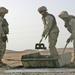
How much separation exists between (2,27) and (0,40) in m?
0.49

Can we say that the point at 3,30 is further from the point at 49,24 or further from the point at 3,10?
the point at 49,24

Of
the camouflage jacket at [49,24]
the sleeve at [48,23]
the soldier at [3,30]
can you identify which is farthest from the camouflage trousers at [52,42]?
the soldier at [3,30]

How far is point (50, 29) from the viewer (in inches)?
479

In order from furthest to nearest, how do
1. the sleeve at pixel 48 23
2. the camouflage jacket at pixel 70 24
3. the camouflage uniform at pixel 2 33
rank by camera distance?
1. the camouflage uniform at pixel 2 33
2. the sleeve at pixel 48 23
3. the camouflage jacket at pixel 70 24

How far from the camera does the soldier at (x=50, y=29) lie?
12.1 meters

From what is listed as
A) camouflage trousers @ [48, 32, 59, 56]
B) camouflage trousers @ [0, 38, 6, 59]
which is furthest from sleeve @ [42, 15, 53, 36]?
camouflage trousers @ [0, 38, 6, 59]

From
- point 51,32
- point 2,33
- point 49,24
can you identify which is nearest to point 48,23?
point 49,24

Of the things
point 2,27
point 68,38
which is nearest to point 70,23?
point 68,38

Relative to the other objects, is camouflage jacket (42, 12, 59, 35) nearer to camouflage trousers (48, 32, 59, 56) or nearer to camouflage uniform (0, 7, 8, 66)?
camouflage trousers (48, 32, 59, 56)

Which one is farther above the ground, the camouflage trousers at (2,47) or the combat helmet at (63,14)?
the combat helmet at (63,14)

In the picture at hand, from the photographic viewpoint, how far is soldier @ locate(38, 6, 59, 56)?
12058mm

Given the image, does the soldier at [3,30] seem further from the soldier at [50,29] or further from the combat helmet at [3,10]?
the soldier at [50,29]

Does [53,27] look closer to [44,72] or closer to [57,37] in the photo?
[57,37]

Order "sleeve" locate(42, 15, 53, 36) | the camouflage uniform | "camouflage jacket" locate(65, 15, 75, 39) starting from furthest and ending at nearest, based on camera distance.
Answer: the camouflage uniform → "sleeve" locate(42, 15, 53, 36) → "camouflage jacket" locate(65, 15, 75, 39)
